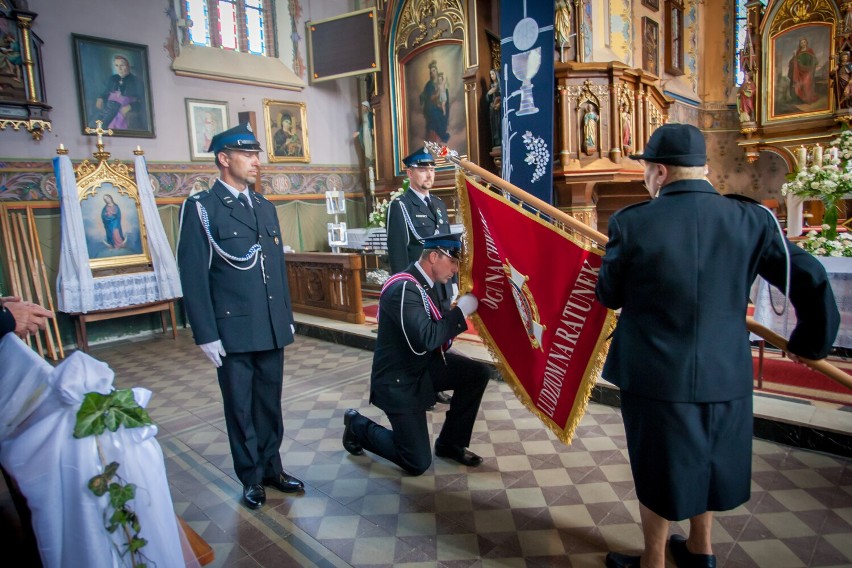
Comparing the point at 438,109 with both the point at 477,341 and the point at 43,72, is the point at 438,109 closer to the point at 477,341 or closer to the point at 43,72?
the point at 477,341

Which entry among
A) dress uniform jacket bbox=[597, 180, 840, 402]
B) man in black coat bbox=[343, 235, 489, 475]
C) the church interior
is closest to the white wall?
the church interior

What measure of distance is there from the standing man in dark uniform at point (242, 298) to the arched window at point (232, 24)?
629cm

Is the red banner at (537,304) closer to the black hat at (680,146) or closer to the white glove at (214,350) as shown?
the black hat at (680,146)

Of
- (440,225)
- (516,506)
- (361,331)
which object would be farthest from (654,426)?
(361,331)

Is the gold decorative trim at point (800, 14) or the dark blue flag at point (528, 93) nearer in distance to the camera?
the dark blue flag at point (528, 93)

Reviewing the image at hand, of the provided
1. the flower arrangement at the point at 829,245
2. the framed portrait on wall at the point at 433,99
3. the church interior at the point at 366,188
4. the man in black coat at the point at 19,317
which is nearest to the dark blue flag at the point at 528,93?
the church interior at the point at 366,188

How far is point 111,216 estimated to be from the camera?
6.28m

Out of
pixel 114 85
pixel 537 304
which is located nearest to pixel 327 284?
pixel 114 85

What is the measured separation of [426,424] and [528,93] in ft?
13.8

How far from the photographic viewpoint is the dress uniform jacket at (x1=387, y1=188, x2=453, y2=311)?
375 centimetres

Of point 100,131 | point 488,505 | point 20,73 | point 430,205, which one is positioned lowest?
point 488,505

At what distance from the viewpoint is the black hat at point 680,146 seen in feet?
5.31

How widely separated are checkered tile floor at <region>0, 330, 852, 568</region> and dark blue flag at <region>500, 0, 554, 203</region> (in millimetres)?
2972

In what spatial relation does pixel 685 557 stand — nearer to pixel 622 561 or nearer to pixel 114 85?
pixel 622 561
